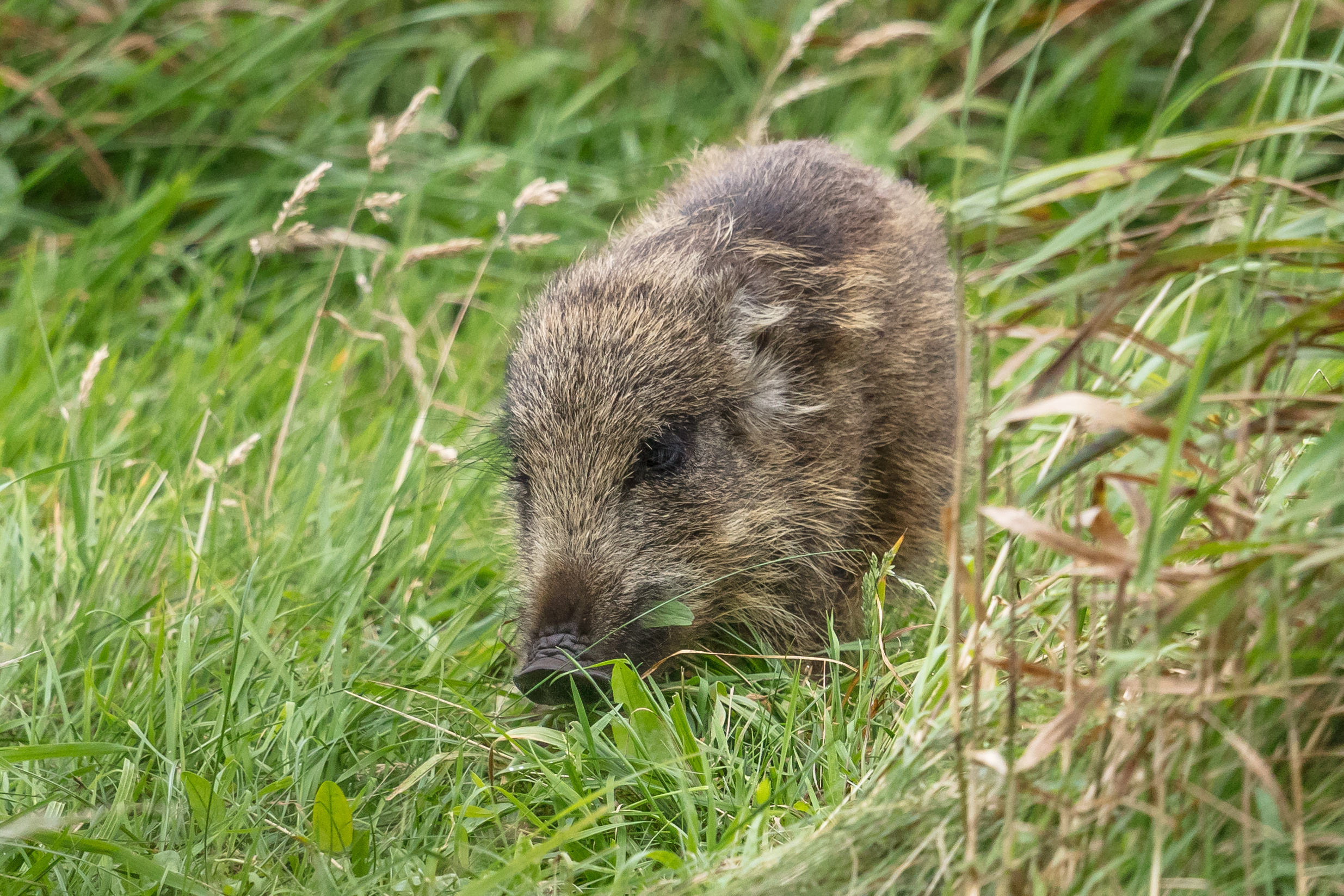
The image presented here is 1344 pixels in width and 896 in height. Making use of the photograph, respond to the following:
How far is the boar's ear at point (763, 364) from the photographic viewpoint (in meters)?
3.43

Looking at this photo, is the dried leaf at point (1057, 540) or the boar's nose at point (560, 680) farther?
the boar's nose at point (560, 680)

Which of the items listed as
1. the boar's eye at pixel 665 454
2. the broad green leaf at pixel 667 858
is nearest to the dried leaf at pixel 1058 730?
the broad green leaf at pixel 667 858

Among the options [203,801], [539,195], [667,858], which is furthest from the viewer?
[539,195]

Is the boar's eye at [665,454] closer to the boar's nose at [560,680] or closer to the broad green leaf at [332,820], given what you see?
the boar's nose at [560,680]

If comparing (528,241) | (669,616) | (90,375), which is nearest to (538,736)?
(669,616)

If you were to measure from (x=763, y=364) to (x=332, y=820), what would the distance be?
1697 millimetres

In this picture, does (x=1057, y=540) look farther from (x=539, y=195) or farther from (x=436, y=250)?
(x=436, y=250)

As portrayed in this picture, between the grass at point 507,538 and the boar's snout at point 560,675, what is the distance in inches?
4.5

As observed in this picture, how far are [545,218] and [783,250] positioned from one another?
2.60 meters

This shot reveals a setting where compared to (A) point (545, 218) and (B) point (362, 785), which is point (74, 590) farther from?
(A) point (545, 218)

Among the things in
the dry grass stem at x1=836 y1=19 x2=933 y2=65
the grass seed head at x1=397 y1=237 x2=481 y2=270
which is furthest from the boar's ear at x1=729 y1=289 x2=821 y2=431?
the dry grass stem at x1=836 y1=19 x2=933 y2=65

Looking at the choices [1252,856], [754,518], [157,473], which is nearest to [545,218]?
[157,473]

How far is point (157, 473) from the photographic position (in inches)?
155

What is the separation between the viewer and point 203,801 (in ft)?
8.30
